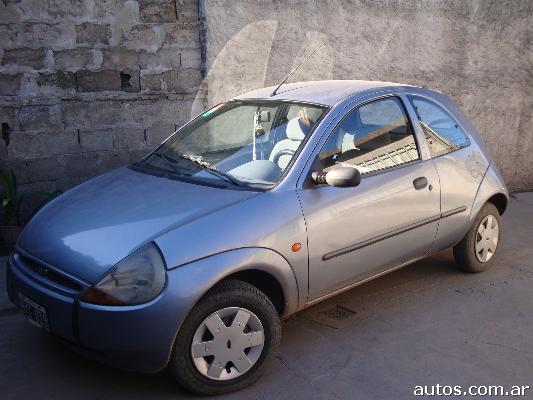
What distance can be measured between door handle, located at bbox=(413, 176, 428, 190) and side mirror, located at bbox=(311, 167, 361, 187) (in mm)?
763

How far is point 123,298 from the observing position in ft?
9.95

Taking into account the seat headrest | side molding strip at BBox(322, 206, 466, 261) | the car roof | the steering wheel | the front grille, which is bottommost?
side molding strip at BBox(322, 206, 466, 261)

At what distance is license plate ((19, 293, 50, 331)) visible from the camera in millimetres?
3228

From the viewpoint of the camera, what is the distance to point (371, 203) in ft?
13.1

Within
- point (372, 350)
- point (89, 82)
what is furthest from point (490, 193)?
point (89, 82)

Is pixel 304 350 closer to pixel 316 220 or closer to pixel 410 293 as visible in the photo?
pixel 316 220

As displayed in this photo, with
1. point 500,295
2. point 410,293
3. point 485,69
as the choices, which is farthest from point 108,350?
point 485,69

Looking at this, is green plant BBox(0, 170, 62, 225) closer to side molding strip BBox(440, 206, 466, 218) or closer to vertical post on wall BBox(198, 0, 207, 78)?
vertical post on wall BBox(198, 0, 207, 78)

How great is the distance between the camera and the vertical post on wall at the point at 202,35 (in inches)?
243

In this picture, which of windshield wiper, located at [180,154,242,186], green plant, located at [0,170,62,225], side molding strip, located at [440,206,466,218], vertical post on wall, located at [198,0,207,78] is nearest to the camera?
windshield wiper, located at [180,154,242,186]

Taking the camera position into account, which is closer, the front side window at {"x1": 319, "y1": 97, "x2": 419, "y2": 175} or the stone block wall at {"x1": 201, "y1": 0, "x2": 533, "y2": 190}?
the front side window at {"x1": 319, "y1": 97, "x2": 419, "y2": 175}

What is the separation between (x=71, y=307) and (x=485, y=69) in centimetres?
664

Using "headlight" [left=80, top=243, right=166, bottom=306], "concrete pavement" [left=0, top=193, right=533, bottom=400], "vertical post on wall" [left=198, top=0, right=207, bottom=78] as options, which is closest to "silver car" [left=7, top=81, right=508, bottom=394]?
"headlight" [left=80, top=243, right=166, bottom=306]

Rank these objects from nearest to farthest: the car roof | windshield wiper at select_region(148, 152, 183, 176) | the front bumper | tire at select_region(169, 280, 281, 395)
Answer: the front bumper, tire at select_region(169, 280, 281, 395), windshield wiper at select_region(148, 152, 183, 176), the car roof
